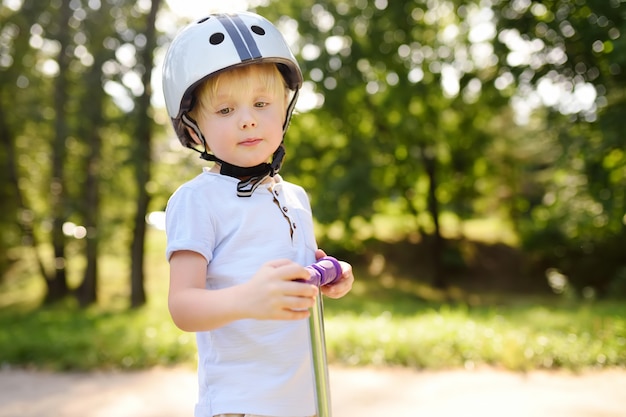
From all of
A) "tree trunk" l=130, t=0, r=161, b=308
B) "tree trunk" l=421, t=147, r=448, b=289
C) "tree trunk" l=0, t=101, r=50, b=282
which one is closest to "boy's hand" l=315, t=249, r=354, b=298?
"tree trunk" l=130, t=0, r=161, b=308

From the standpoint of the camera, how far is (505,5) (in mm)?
10258

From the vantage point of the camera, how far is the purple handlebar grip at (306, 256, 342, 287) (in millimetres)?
1530

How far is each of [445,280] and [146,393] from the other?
15.2 meters

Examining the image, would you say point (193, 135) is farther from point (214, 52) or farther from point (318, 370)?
point (318, 370)

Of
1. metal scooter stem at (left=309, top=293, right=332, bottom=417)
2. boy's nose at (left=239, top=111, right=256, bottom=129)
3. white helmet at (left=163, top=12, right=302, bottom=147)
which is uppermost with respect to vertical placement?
white helmet at (left=163, top=12, right=302, bottom=147)

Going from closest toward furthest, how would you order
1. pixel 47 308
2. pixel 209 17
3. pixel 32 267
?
pixel 209 17 < pixel 47 308 < pixel 32 267

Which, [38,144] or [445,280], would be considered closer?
[38,144]

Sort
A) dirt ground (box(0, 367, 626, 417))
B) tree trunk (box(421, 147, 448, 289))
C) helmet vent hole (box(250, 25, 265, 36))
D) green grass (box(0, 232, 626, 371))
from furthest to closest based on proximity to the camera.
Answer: tree trunk (box(421, 147, 448, 289)), green grass (box(0, 232, 626, 371)), dirt ground (box(0, 367, 626, 417)), helmet vent hole (box(250, 25, 265, 36))

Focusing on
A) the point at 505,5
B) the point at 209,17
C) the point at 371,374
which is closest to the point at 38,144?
the point at 505,5

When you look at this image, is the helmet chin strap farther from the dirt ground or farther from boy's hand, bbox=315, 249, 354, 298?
the dirt ground

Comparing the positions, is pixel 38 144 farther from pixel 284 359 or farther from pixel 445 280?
pixel 284 359

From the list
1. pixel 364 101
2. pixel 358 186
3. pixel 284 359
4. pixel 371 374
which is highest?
pixel 364 101

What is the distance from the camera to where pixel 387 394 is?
15.6 feet

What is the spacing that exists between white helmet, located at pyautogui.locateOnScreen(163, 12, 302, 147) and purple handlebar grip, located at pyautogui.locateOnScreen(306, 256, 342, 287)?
1.92ft
